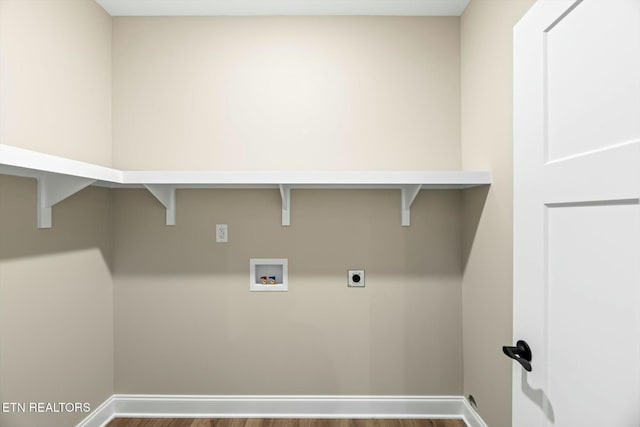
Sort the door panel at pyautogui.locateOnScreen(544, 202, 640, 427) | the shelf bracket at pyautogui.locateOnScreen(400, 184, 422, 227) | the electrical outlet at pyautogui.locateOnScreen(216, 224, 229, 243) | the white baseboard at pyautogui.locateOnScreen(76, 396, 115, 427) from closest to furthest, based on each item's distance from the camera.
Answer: the door panel at pyautogui.locateOnScreen(544, 202, 640, 427)
the white baseboard at pyautogui.locateOnScreen(76, 396, 115, 427)
the shelf bracket at pyautogui.locateOnScreen(400, 184, 422, 227)
the electrical outlet at pyautogui.locateOnScreen(216, 224, 229, 243)

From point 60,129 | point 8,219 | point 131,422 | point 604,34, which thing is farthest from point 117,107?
point 604,34

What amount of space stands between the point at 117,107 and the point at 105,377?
154 centimetres

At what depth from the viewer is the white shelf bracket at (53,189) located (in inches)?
60.2

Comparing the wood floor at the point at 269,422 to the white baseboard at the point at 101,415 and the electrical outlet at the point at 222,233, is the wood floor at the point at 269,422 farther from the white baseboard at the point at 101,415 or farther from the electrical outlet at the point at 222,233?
the electrical outlet at the point at 222,233

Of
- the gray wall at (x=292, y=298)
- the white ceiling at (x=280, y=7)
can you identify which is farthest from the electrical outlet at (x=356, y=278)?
the white ceiling at (x=280, y=7)

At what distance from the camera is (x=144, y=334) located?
6.79 ft

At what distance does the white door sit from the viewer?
2.41ft

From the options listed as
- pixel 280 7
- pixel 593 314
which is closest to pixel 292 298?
pixel 593 314

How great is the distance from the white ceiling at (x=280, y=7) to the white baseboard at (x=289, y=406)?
2200 mm

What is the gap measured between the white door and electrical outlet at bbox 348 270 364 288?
100 cm

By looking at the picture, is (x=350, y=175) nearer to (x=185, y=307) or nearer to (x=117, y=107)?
(x=185, y=307)

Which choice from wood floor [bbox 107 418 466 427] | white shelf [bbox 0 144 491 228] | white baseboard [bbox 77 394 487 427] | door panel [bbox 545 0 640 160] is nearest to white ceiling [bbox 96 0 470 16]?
white shelf [bbox 0 144 491 228]

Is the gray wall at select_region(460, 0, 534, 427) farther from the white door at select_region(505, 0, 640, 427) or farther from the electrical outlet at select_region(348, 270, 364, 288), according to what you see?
the electrical outlet at select_region(348, 270, 364, 288)

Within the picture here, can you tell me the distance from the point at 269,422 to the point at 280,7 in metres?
2.31
